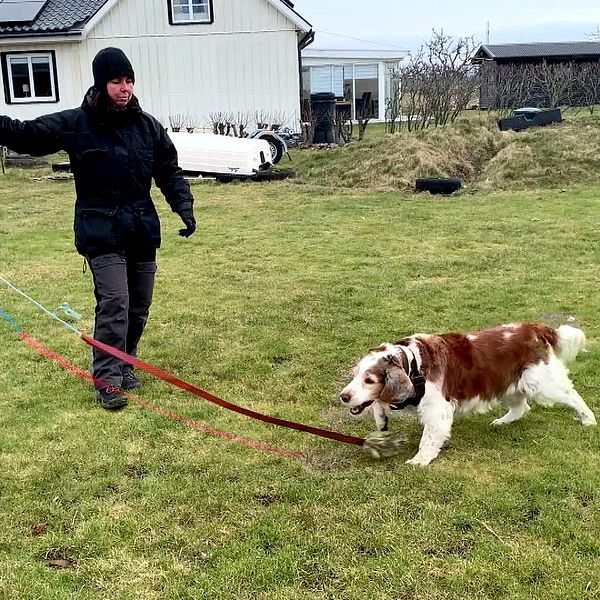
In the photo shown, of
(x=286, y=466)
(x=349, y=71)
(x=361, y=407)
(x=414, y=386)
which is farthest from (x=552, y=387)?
(x=349, y=71)

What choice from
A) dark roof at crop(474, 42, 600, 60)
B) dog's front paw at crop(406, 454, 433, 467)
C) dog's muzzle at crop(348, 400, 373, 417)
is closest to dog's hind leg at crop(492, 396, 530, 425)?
dog's front paw at crop(406, 454, 433, 467)

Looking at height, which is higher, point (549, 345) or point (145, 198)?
point (145, 198)

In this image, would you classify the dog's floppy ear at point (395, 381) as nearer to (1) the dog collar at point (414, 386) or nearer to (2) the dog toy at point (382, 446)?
(1) the dog collar at point (414, 386)

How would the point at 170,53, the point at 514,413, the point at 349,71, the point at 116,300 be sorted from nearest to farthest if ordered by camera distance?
the point at 514,413
the point at 116,300
the point at 170,53
the point at 349,71

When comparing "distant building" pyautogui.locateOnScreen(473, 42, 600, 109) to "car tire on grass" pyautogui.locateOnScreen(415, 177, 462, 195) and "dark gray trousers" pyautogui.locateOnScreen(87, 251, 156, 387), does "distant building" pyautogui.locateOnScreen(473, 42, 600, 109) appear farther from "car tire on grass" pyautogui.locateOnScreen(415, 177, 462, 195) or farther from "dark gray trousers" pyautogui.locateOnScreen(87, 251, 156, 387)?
"dark gray trousers" pyautogui.locateOnScreen(87, 251, 156, 387)

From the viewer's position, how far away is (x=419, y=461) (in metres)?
3.88

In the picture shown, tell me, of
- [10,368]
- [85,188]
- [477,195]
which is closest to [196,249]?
[10,368]

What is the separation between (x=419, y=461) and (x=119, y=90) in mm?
2767

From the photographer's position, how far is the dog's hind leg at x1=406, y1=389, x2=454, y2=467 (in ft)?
12.8

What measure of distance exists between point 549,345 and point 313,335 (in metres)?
2.30

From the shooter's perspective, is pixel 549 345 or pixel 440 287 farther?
pixel 440 287

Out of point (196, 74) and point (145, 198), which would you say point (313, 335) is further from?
point (196, 74)

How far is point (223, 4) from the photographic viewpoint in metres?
22.5

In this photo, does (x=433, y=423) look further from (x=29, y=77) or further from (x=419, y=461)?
(x=29, y=77)
